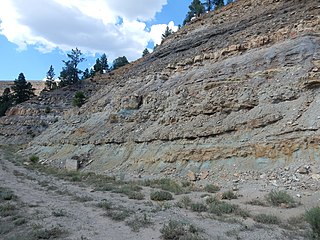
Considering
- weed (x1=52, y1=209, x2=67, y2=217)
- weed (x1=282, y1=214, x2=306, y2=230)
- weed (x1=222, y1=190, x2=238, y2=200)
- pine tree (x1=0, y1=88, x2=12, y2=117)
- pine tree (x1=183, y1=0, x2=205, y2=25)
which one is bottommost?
weed (x1=282, y1=214, x2=306, y2=230)

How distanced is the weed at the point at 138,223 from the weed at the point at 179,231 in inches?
23.9

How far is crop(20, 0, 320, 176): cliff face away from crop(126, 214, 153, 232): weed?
6.46 metres

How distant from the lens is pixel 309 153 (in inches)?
472

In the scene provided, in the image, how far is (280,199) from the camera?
9.92 meters

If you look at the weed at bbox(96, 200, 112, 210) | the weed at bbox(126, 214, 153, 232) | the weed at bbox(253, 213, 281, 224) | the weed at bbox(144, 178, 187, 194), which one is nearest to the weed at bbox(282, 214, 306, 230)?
the weed at bbox(253, 213, 281, 224)

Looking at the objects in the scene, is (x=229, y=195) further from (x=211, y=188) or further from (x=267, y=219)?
(x=267, y=219)

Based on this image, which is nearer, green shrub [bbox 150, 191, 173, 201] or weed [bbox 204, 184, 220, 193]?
green shrub [bbox 150, 191, 173, 201]

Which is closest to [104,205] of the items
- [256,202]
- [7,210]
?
[7,210]

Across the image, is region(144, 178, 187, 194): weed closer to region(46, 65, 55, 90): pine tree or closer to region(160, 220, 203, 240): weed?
region(160, 220, 203, 240): weed

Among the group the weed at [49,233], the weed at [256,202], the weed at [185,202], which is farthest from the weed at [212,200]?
the weed at [49,233]

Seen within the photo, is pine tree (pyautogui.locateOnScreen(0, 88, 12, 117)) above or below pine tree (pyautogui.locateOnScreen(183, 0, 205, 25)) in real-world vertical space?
below

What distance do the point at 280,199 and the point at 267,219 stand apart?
1800mm

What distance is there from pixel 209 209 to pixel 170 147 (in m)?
7.76

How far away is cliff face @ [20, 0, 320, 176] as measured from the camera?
13.9m
